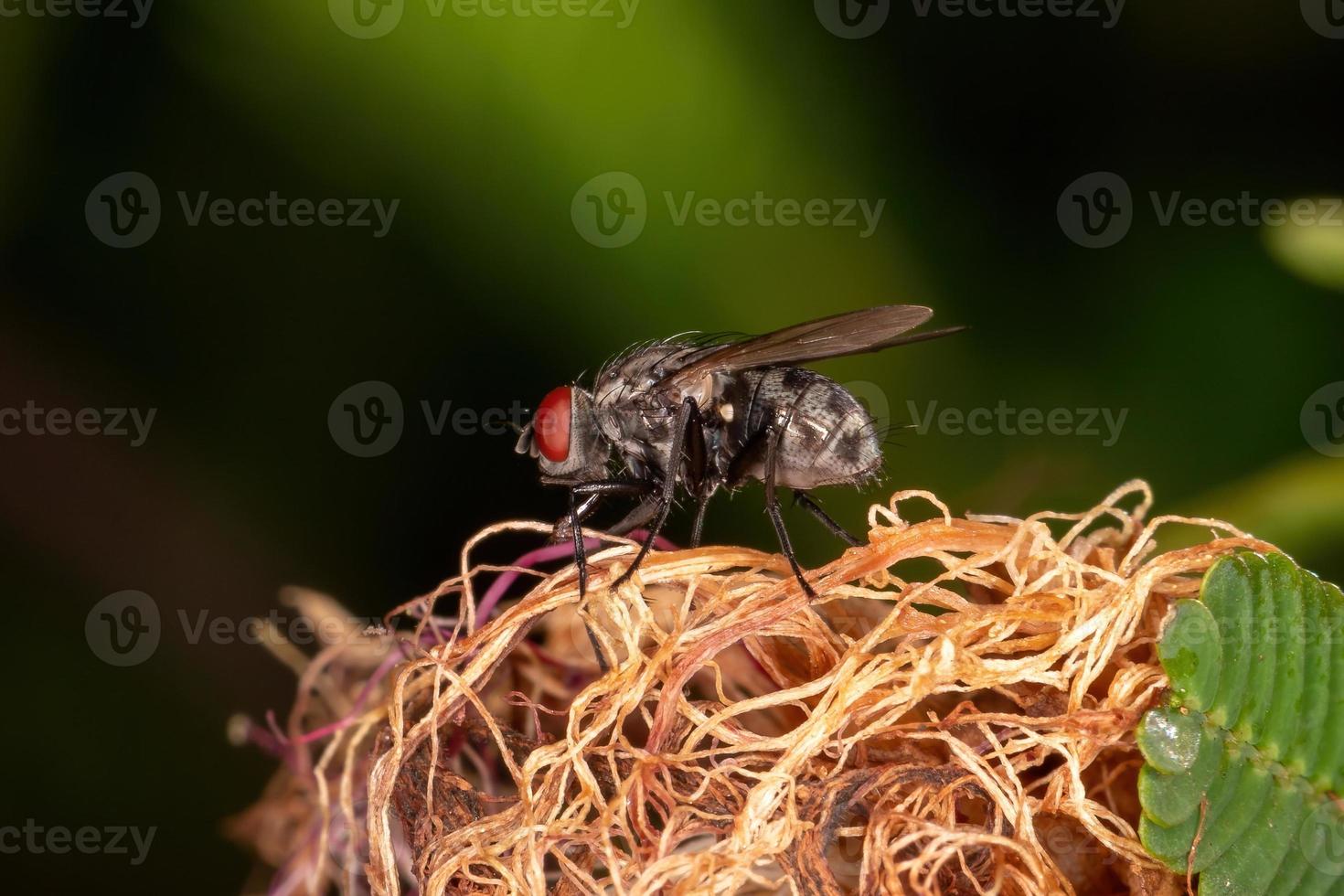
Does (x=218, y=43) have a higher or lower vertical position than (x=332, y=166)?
higher

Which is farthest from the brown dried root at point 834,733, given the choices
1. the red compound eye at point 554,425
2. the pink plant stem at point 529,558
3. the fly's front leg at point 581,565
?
the red compound eye at point 554,425

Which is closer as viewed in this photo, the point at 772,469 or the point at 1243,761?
the point at 1243,761

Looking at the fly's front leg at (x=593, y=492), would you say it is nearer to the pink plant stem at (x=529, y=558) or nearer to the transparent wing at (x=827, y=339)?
the pink plant stem at (x=529, y=558)

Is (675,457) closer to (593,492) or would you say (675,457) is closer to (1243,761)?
(593,492)

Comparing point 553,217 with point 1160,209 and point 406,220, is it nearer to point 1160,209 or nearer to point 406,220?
point 406,220

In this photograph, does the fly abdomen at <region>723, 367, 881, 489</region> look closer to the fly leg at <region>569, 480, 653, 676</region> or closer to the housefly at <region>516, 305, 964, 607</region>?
the housefly at <region>516, 305, 964, 607</region>

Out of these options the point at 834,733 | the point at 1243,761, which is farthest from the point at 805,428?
the point at 1243,761

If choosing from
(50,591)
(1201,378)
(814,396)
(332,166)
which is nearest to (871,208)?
(814,396)
